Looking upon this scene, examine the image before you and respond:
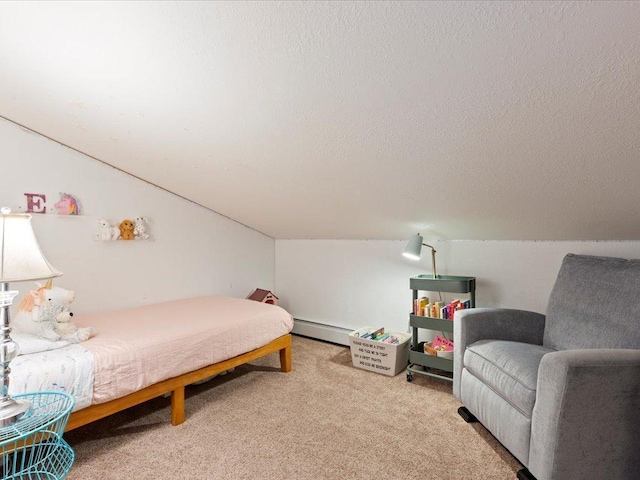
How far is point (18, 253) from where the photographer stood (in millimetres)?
1312

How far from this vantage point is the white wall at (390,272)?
2582 mm

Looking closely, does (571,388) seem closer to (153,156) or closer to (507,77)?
(507,77)

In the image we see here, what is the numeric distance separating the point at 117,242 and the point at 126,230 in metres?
0.12

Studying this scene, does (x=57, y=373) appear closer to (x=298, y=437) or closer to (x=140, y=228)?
(x=298, y=437)

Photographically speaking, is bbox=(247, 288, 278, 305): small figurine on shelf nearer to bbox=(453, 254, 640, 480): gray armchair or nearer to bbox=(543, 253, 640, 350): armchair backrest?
bbox=(453, 254, 640, 480): gray armchair

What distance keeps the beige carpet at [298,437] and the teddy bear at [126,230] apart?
1.29m

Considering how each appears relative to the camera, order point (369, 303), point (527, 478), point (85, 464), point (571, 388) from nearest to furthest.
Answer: point (571, 388) → point (527, 478) → point (85, 464) → point (369, 303)

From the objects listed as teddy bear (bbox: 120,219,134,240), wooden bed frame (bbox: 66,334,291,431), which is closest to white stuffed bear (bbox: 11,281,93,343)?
wooden bed frame (bbox: 66,334,291,431)

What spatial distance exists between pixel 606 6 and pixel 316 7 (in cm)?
80

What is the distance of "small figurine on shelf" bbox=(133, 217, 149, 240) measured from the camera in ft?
9.88

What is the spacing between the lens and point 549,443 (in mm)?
1457

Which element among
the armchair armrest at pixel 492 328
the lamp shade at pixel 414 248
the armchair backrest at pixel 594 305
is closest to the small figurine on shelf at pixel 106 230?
the lamp shade at pixel 414 248

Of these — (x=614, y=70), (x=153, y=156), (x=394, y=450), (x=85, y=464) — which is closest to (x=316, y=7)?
(x=614, y=70)

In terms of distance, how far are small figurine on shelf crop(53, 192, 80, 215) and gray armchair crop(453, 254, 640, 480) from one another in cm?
278
